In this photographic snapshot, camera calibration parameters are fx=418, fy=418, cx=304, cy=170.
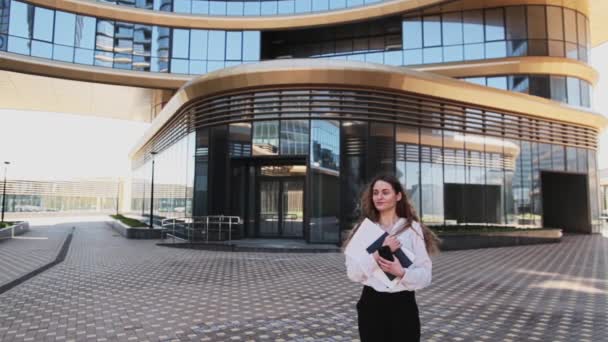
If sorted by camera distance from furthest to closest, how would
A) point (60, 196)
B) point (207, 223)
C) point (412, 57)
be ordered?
point (60, 196), point (412, 57), point (207, 223)

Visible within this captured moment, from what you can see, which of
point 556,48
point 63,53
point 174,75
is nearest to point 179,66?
point 174,75

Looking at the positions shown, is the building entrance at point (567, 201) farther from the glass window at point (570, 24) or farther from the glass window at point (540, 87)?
the glass window at point (570, 24)

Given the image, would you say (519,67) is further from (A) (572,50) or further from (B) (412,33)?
(B) (412,33)

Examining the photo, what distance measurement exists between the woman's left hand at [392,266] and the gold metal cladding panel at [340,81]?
13452 mm

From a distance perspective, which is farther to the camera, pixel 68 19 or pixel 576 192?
pixel 68 19

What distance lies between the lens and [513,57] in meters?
21.9

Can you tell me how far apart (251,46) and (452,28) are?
39.9 ft

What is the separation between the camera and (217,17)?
1055 inches

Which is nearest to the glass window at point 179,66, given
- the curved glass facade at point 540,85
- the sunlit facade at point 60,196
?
the curved glass facade at point 540,85

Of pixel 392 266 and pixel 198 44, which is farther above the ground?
pixel 198 44

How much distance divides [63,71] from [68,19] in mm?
3365

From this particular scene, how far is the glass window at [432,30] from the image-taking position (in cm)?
2342

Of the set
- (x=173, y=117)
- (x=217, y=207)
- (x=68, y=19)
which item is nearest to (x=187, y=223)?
(x=217, y=207)

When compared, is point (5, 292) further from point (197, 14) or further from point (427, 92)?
point (197, 14)
